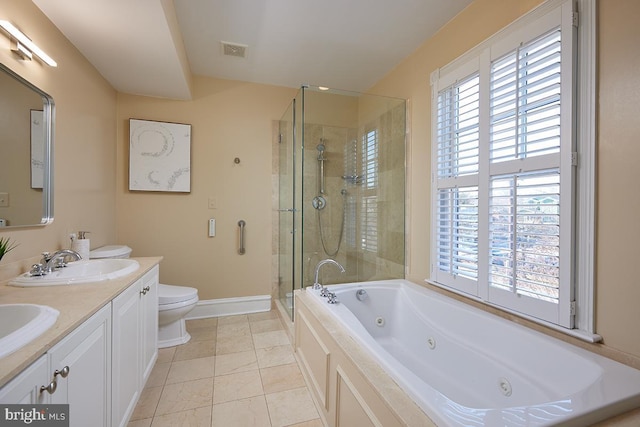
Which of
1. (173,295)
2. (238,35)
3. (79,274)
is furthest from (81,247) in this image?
(238,35)

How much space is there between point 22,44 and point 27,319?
1.42 m

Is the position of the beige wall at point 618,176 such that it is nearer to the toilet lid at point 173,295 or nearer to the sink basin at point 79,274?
the sink basin at point 79,274

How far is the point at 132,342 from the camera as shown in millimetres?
1506

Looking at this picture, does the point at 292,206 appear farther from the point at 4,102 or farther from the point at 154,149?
the point at 4,102

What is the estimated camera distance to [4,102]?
4.55 feet

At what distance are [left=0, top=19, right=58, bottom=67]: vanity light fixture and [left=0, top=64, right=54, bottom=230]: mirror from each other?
0.13m

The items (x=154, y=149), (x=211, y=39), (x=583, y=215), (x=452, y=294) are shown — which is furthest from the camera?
(x=154, y=149)

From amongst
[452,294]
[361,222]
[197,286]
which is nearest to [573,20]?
[452,294]

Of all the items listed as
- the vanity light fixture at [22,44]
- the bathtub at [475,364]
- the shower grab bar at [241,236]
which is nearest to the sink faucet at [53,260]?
the vanity light fixture at [22,44]

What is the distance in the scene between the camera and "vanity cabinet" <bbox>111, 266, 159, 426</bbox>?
1295 millimetres

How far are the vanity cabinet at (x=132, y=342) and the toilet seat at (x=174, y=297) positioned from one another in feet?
1.07

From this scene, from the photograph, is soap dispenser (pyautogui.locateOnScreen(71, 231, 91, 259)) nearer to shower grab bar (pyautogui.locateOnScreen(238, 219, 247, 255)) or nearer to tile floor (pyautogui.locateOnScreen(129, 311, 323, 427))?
tile floor (pyautogui.locateOnScreen(129, 311, 323, 427))

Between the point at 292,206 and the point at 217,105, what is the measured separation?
4.60ft

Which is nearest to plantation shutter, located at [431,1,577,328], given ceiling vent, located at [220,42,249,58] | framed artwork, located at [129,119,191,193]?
ceiling vent, located at [220,42,249,58]
